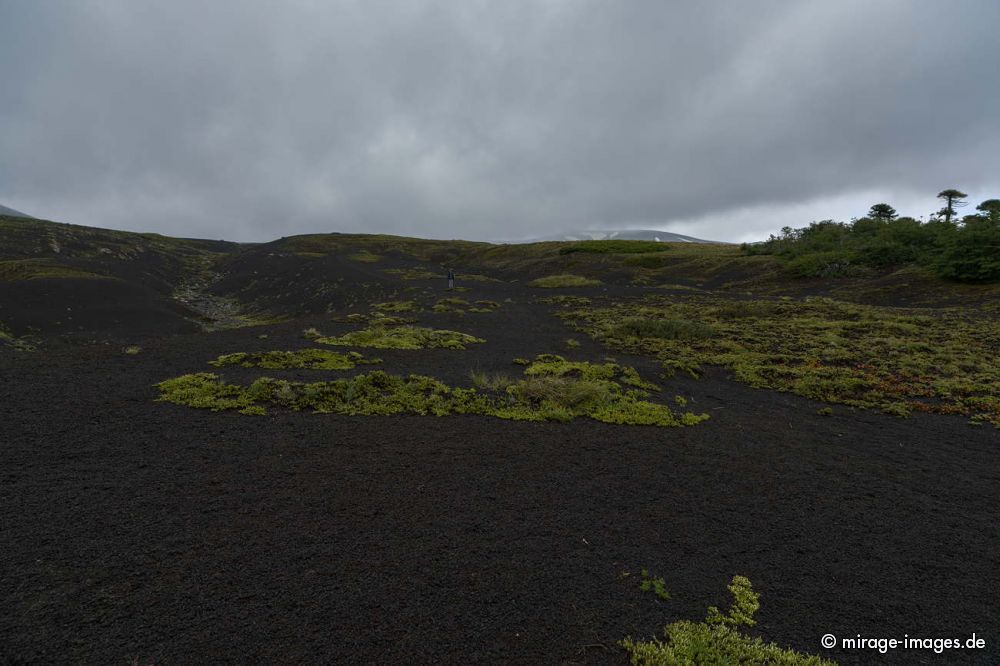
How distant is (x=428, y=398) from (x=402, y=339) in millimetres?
7947

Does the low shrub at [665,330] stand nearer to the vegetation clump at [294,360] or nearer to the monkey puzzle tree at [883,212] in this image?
the vegetation clump at [294,360]

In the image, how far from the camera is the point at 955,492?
8.09 m

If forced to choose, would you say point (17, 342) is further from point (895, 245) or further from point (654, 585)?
point (895, 245)

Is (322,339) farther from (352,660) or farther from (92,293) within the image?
(92,293)

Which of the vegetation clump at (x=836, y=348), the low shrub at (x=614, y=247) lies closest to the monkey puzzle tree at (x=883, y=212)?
the low shrub at (x=614, y=247)

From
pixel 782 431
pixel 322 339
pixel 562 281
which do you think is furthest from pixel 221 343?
pixel 562 281

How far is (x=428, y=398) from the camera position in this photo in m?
11.6

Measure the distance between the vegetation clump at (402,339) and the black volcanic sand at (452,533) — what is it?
8.22 m

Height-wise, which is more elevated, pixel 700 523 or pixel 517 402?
pixel 517 402

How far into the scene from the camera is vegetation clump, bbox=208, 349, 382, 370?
45.6 ft

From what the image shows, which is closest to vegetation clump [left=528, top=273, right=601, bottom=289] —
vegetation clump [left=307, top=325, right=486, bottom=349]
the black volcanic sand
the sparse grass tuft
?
vegetation clump [left=307, top=325, right=486, bottom=349]

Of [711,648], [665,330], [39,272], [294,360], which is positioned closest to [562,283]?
[665,330]

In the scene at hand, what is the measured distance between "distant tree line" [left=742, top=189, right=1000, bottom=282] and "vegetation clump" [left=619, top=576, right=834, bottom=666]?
42.5 m

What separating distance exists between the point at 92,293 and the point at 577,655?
4281cm
